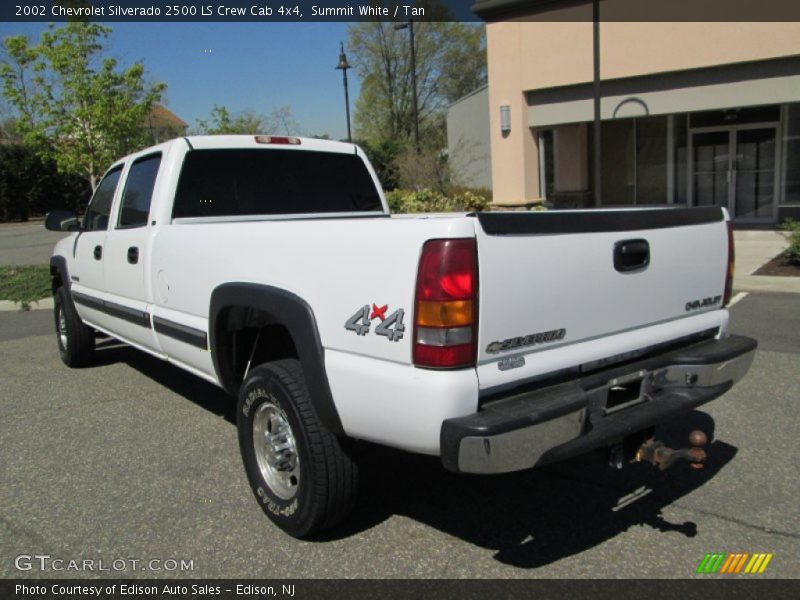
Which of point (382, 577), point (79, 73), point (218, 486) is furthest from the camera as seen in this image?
point (79, 73)

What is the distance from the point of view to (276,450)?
3.35m

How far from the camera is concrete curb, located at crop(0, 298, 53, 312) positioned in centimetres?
1055

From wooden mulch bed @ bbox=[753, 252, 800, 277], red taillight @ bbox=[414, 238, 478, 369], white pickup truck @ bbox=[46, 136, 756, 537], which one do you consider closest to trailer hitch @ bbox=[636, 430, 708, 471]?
white pickup truck @ bbox=[46, 136, 756, 537]

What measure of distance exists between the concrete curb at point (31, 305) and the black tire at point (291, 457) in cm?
845

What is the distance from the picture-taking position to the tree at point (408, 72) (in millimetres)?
42000

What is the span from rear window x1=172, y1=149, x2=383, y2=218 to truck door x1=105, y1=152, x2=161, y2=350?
314 mm

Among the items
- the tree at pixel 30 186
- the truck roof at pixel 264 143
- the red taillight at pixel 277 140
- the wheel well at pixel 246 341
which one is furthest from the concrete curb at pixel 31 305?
the tree at pixel 30 186

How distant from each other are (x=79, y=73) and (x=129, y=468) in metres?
14.5

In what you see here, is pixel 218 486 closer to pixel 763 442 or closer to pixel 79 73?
pixel 763 442

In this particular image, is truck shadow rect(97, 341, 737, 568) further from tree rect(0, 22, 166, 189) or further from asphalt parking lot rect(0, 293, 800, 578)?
tree rect(0, 22, 166, 189)

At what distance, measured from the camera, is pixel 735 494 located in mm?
3547

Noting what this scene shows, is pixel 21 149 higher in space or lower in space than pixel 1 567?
higher

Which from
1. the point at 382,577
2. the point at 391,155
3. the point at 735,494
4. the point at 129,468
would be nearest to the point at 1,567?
the point at 129,468

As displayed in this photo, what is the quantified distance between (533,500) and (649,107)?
41.5 ft
